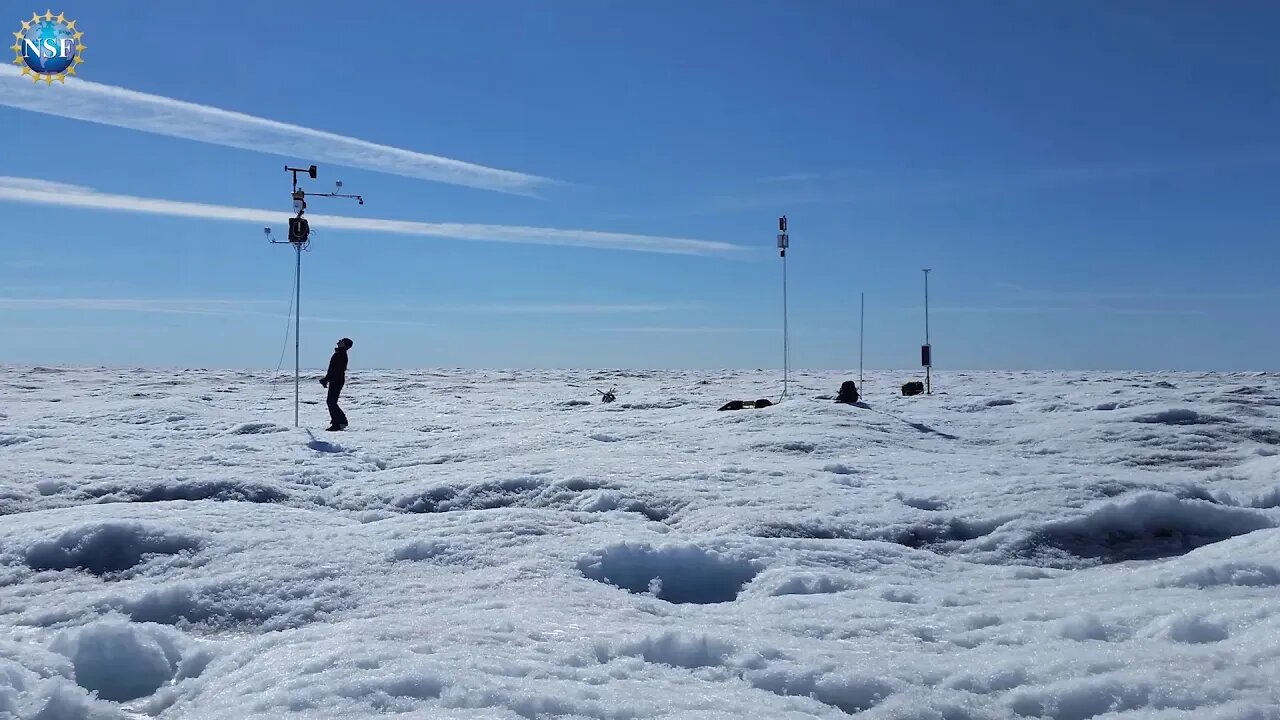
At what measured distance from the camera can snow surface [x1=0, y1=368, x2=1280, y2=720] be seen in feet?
11.8

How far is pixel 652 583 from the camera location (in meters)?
5.60

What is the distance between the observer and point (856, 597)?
5090 millimetres

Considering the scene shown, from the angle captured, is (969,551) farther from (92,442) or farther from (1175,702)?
(92,442)

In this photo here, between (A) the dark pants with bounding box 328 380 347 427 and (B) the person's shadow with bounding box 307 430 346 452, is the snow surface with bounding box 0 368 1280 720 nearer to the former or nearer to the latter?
(B) the person's shadow with bounding box 307 430 346 452

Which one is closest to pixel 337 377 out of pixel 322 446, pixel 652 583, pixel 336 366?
pixel 336 366

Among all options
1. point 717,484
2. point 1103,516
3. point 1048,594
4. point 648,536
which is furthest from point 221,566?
point 1103,516

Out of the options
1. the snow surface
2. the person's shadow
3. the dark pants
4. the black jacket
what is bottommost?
the snow surface

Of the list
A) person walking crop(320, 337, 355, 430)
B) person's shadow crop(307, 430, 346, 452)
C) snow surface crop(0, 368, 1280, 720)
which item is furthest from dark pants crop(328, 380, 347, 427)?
snow surface crop(0, 368, 1280, 720)

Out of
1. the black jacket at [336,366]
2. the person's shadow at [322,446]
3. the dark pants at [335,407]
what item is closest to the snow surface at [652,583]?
the person's shadow at [322,446]

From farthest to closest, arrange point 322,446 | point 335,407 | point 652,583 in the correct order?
point 335,407
point 322,446
point 652,583

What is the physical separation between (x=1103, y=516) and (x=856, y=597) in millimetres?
3172

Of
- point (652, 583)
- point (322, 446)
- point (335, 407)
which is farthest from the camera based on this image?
point (335, 407)

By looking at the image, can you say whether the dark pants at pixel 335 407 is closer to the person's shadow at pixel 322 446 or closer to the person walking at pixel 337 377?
the person walking at pixel 337 377

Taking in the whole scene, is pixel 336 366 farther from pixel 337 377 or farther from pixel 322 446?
pixel 322 446
